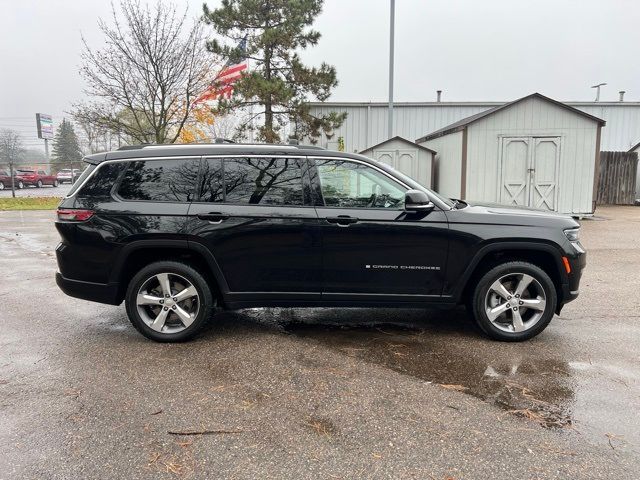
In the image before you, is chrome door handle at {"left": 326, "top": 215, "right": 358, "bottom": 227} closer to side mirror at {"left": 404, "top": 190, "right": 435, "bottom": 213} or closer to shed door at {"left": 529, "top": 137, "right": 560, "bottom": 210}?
side mirror at {"left": 404, "top": 190, "right": 435, "bottom": 213}

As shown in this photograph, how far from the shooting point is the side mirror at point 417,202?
401 centimetres

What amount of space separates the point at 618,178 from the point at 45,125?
71.5m

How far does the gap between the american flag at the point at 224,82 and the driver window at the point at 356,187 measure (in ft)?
39.0

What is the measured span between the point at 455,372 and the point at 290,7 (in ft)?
57.4

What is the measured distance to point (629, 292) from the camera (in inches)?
240

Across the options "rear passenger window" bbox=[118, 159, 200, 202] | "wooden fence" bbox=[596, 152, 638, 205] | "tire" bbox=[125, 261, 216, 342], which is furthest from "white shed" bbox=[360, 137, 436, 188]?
"tire" bbox=[125, 261, 216, 342]

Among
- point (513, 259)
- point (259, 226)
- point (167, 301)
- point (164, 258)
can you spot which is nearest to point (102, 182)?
point (164, 258)

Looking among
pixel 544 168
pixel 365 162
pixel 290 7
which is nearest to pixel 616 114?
pixel 544 168

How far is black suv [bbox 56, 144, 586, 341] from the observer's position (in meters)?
4.17

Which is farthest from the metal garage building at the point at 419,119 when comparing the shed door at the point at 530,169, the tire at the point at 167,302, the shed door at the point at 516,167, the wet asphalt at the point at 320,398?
the tire at the point at 167,302

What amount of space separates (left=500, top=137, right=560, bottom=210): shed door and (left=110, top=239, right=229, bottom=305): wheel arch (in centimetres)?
1129

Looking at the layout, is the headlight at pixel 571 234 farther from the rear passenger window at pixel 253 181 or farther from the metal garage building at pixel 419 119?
the metal garage building at pixel 419 119

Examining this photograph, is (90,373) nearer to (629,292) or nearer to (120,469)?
(120,469)

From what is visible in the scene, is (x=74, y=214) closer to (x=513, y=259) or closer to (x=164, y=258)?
(x=164, y=258)
